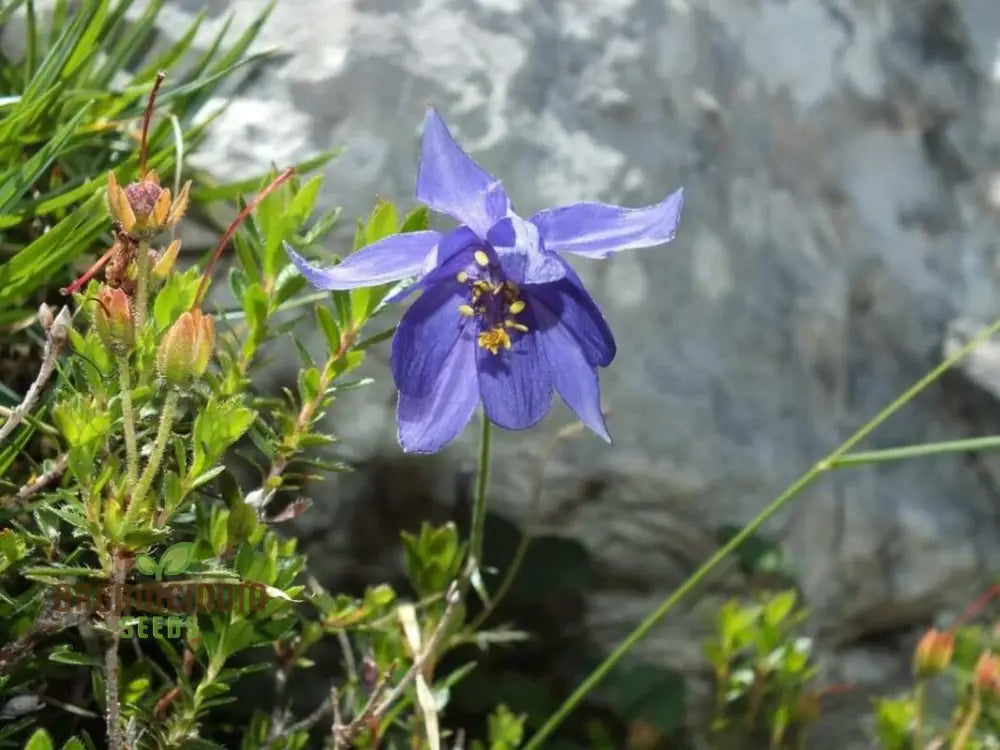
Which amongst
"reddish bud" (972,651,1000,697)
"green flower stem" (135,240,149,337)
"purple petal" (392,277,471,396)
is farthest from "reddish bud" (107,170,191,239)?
"reddish bud" (972,651,1000,697)

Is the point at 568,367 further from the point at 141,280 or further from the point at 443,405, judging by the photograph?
the point at 141,280

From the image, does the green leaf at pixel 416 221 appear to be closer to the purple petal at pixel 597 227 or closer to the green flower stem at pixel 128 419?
the purple petal at pixel 597 227

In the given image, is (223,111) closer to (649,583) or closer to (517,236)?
(517,236)

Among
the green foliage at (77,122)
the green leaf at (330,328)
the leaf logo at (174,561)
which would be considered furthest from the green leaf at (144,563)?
the green foliage at (77,122)

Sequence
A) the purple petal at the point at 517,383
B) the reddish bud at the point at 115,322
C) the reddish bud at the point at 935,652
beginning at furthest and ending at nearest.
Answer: the reddish bud at the point at 935,652 < the purple petal at the point at 517,383 < the reddish bud at the point at 115,322

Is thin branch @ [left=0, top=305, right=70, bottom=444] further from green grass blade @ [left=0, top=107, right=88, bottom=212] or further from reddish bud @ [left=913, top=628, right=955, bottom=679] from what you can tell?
reddish bud @ [left=913, top=628, right=955, bottom=679]

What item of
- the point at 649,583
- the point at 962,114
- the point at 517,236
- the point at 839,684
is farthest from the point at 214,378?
the point at 962,114

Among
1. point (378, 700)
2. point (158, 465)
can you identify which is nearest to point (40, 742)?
point (158, 465)
